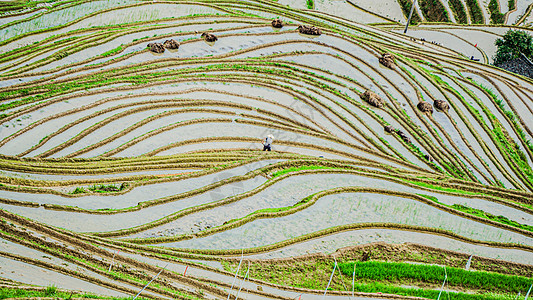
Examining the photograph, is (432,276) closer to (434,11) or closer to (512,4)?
(434,11)

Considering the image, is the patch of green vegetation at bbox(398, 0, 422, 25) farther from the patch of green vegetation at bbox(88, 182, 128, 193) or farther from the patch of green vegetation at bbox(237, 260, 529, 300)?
the patch of green vegetation at bbox(88, 182, 128, 193)

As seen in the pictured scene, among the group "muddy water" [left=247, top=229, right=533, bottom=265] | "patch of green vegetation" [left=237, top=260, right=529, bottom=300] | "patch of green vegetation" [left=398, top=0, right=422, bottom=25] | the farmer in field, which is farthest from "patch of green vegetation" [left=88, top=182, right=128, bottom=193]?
"patch of green vegetation" [left=398, top=0, right=422, bottom=25]

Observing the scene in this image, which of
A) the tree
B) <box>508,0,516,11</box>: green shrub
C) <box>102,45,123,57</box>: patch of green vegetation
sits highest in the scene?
<box>508,0,516,11</box>: green shrub

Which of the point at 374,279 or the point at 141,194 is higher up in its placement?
the point at 141,194

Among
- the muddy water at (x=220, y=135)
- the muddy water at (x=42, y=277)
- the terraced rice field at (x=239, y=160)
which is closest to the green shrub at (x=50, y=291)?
the muddy water at (x=42, y=277)

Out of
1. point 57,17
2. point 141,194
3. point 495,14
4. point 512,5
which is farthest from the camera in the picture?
point 512,5

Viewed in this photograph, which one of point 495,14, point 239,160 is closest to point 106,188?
point 239,160

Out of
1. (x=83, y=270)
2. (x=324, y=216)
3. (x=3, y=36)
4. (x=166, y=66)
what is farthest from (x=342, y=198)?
(x=3, y=36)

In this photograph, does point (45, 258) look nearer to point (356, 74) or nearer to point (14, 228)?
point (14, 228)
